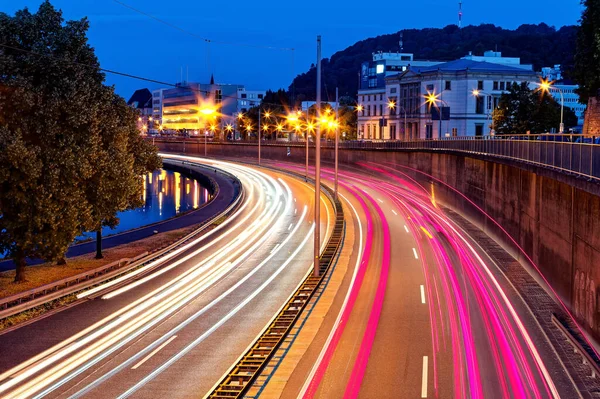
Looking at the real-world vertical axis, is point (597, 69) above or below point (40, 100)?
above

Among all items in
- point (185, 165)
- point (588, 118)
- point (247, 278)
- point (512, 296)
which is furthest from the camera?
point (185, 165)

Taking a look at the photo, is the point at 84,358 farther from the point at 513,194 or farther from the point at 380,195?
the point at 380,195

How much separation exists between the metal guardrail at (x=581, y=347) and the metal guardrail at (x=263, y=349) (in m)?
9.22

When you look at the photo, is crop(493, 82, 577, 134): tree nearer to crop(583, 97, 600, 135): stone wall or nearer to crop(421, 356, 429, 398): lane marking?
crop(583, 97, 600, 135): stone wall

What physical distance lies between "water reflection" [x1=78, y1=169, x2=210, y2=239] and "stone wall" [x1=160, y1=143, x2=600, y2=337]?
3196 cm

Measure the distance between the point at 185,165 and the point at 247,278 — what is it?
3793 inches

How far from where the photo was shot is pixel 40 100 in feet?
108

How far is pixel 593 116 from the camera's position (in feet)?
172

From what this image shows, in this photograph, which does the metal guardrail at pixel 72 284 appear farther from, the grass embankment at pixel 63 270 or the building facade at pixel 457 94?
the building facade at pixel 457 94

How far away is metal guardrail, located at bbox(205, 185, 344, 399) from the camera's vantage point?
1825 centimetres

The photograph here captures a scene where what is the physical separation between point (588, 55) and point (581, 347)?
101 ft

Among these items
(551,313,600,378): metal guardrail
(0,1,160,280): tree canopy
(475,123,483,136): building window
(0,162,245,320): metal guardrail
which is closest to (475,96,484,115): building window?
(475,123,483,136): building window

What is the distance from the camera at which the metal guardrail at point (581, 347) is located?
2117cm

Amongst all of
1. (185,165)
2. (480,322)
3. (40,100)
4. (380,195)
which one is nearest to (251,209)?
(380,195)
